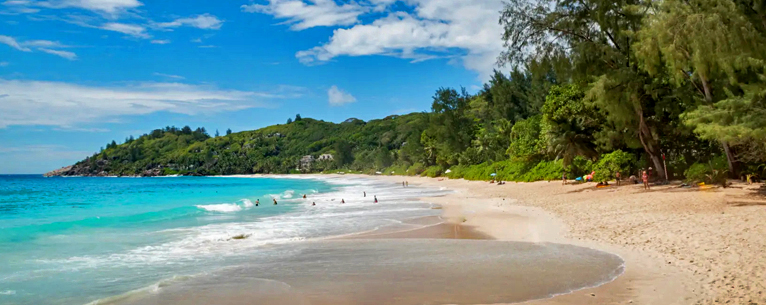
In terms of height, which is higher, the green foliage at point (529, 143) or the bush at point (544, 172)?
the green foliage at point (529, 143)

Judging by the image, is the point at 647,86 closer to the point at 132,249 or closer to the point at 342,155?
the point at 132,249

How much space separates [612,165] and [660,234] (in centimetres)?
1692

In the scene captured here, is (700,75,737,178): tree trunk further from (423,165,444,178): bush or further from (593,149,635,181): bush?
(423,165,444,178): bush

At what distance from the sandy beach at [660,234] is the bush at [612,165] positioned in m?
4.17

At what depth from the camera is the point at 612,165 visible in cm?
2655

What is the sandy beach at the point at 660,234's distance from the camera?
22.0 feet

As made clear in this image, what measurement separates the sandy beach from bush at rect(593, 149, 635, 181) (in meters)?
4.17

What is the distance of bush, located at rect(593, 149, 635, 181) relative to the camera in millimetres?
26484

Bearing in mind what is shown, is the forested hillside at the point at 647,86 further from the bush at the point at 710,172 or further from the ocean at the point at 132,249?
the ocean at the point at 132,249

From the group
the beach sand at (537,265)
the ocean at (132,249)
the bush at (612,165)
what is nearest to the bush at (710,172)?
the bush at (612,165)

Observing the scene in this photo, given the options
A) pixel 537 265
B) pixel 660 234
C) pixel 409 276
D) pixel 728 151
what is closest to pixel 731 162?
pixel 728 151

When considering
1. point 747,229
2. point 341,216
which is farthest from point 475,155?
point 747,229

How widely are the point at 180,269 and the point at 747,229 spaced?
1226cm

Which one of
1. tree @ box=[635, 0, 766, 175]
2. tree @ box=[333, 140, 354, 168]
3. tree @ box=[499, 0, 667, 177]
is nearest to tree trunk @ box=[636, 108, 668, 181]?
tree @ box=[499, 0, 667, 177]
